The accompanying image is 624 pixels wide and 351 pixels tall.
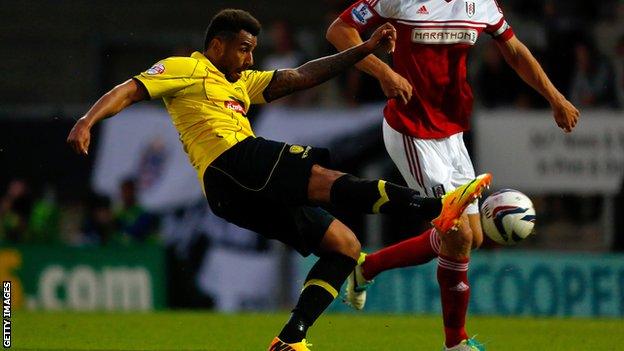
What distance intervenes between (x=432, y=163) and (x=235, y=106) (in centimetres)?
143

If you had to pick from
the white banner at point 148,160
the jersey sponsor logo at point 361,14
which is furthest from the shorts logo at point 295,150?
the white banner at point 148,160

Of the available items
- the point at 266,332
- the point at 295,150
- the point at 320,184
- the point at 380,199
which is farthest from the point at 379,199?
the point at 266,332

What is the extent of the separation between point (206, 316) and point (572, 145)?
15.0 feet

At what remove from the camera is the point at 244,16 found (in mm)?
7879

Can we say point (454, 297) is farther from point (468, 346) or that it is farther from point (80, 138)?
point (80, 138)

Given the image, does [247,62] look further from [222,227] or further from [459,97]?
[222,227]

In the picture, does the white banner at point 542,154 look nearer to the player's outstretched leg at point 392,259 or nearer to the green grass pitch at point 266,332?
the green grass pitch at point 266,332

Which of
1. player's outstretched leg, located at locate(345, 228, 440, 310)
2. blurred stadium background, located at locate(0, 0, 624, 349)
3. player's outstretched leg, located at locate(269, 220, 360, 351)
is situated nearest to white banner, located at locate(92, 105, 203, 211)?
blurred stadium background, located at locate(0, 0, 624, 349)

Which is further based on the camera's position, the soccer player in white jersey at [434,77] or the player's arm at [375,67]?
the soccer player in white jersey at [434,77]

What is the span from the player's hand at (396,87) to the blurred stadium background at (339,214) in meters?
6.59

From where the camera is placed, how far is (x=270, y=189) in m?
7.44

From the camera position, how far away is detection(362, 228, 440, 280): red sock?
906cm

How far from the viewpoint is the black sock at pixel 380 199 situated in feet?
23.9

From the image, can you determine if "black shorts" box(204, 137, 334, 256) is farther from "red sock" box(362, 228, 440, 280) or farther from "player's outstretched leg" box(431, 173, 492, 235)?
"red sock" box(362, 228, 440, 280)
